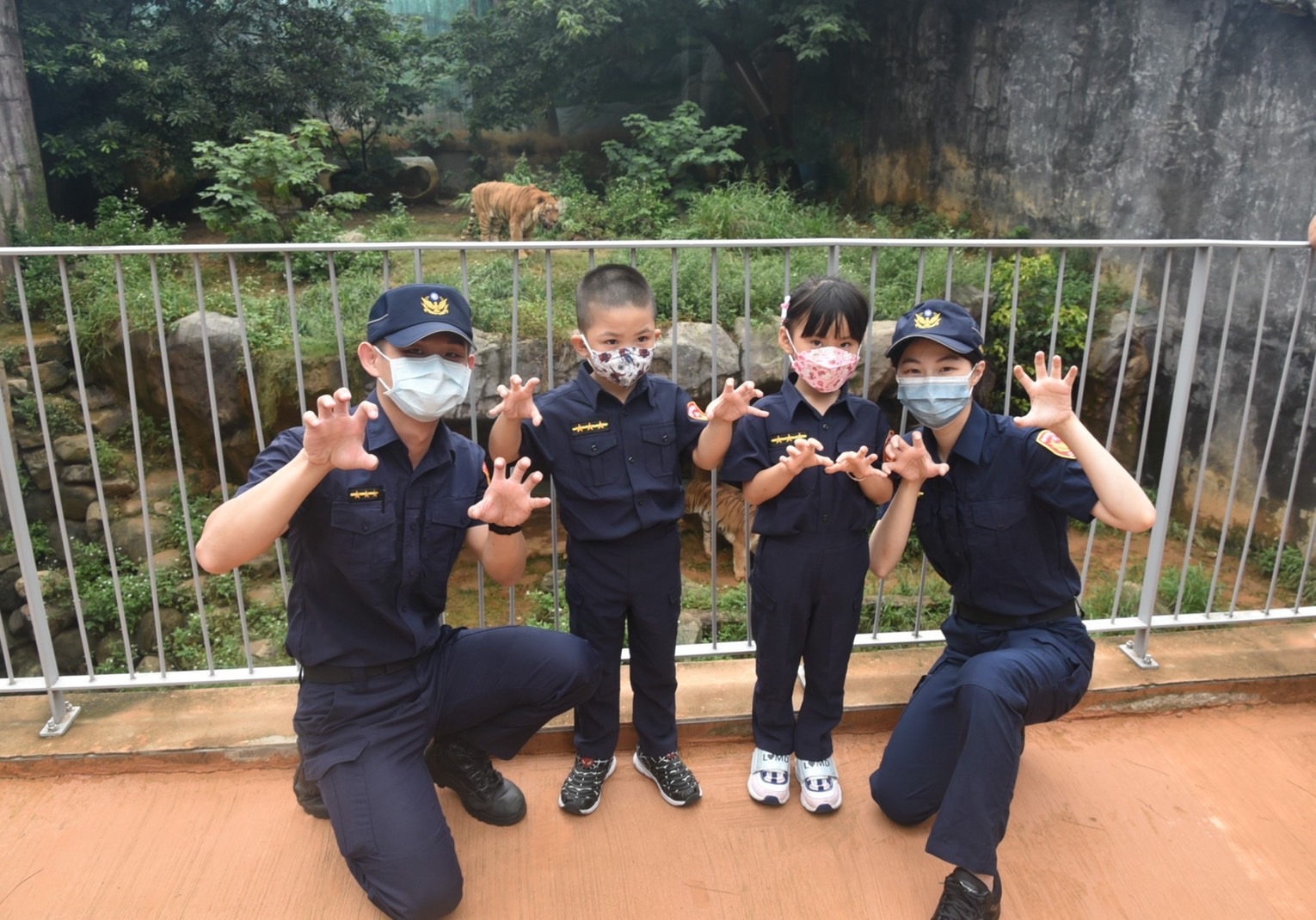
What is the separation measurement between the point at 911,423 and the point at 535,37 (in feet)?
27.2

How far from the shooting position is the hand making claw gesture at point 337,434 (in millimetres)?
1912

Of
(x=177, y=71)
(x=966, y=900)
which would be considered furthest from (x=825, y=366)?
(x=177, y=71)

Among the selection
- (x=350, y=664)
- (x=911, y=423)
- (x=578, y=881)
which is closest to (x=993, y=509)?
(x=578, y=881)

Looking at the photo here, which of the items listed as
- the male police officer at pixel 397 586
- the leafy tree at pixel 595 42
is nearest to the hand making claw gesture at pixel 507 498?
the male police officer at pixel 397 586

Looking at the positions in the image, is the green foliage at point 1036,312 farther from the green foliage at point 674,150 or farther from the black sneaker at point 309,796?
the black sneaker at point 309,796

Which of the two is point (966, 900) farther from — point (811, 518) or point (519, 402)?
point (519, 402)

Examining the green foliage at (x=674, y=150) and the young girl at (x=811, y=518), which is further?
the green foliage at (x=674, y=150)

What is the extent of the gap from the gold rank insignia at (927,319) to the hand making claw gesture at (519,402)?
99 cm

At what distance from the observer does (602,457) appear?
252 centimetres

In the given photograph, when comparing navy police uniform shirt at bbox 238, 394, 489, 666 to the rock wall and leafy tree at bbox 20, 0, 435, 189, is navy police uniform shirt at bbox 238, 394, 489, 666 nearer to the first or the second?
the rock wall

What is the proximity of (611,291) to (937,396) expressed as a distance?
89cm

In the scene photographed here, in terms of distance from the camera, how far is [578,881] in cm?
239

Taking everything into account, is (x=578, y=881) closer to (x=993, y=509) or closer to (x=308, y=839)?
(x=308, y=839)

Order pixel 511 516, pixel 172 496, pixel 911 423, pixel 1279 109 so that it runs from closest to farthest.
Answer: pixel 511 516
pixel 911 423
pixel 1279 109
pixel 172 496
